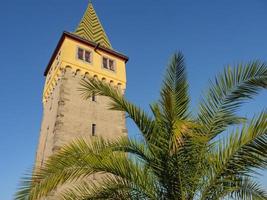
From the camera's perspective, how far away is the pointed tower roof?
24131 mm

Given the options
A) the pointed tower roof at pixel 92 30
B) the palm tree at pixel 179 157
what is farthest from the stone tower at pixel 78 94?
the palm tree at pixel 179 157

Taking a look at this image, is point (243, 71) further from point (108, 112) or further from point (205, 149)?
point (108, 112)

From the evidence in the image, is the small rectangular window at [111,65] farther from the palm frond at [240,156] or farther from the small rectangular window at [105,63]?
the palm frond at [240,156]

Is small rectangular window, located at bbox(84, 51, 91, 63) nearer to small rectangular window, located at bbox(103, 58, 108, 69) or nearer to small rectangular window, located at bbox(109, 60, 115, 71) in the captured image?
small rectangular window, located at bbox(103, 58, 108, 69)

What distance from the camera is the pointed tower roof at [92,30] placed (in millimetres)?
24131

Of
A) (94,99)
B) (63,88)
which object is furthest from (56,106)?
(94,99)

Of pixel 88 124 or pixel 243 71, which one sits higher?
pixel 88 124

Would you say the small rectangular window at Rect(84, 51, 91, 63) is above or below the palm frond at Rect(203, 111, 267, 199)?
above

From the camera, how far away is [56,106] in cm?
1812

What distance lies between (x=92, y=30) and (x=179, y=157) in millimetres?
21464

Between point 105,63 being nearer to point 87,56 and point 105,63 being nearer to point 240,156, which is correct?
point 87,56

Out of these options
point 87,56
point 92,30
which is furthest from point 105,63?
point 92,30

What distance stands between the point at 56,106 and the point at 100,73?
444cm

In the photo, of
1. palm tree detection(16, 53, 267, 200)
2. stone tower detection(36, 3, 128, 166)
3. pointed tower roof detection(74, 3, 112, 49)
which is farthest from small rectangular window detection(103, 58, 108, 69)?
palm tree detection(16, 53, 267, 200)
